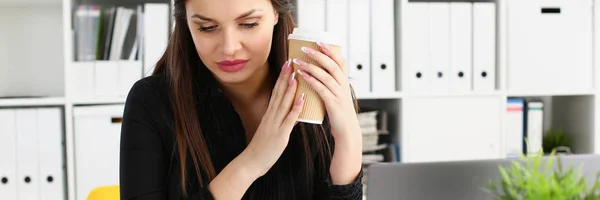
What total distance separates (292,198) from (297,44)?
36 cm

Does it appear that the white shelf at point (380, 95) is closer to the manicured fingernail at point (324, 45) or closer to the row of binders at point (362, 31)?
the row of binders at point (362, 31)

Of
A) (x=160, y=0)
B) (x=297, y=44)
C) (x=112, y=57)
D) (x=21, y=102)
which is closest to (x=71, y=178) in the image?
(x=21, y=102)

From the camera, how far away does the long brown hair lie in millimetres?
1073

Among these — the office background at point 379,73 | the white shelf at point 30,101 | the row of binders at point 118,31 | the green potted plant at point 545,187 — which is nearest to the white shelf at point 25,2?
the office background at point 379,73

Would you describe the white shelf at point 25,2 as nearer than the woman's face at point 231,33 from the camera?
No

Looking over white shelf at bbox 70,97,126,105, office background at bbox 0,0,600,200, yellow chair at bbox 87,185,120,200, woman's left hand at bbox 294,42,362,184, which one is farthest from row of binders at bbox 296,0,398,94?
woman's left hand at bbox 294,42,362,184

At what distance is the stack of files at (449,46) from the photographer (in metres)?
2.23

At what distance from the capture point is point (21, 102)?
209cm

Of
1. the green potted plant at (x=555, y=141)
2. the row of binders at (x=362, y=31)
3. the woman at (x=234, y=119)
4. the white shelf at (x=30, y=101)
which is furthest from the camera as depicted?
the green potted plant at (x=555, y=141)

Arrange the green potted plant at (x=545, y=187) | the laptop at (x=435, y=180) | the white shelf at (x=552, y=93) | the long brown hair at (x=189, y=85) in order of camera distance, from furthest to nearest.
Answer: the white shelf at (x=552, y=93), the long brown hair at (x=189, y=85), the laptop at (x=435, y=180), the green potted plant at (x=545, y=187)

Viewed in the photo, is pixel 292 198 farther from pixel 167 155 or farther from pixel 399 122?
pixel 399 122

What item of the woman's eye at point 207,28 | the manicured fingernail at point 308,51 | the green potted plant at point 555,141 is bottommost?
the green potted plant at point 555,141

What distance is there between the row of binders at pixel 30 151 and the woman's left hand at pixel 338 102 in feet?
4.62

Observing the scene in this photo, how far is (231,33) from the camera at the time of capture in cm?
97
